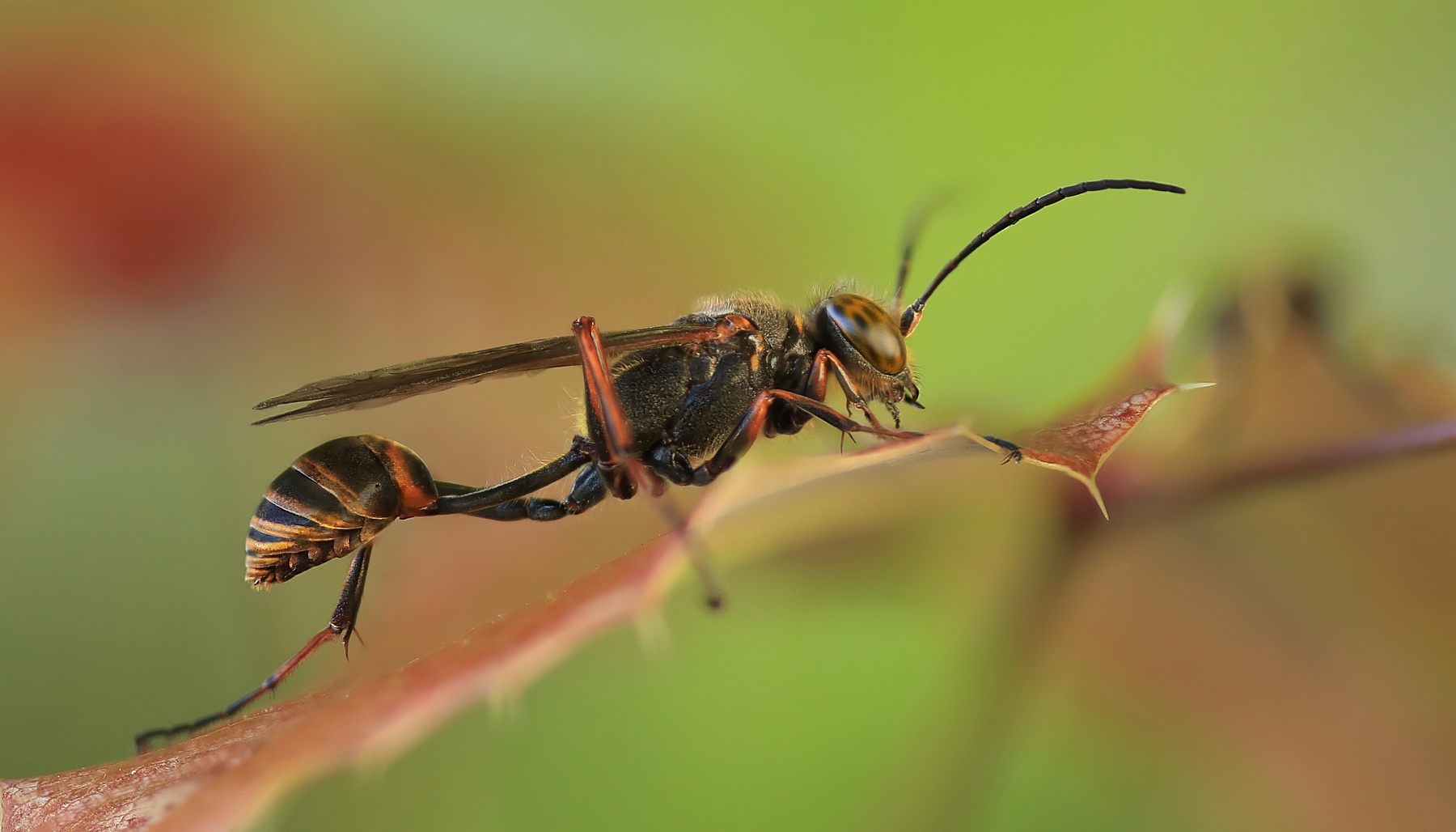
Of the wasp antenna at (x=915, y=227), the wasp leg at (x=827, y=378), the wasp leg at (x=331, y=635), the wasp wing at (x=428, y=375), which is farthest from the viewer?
A: the wasp antenna at (x=915, y=227)

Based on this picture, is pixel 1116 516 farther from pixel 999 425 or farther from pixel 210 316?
pixel 210 316

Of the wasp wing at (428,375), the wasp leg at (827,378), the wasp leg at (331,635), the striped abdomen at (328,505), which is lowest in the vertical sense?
the wasp leg at (331,635)

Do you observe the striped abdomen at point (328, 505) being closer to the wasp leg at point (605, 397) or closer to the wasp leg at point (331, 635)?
the wasp leg at point (331, 635)

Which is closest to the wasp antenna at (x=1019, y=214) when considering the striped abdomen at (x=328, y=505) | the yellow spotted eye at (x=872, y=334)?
the yellow spotted eye at (x=872, y=334)

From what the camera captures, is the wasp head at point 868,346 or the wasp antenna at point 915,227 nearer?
the wasp head at point 868,346

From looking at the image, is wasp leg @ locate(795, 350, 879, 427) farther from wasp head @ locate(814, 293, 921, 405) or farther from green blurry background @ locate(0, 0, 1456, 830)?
green blurry background @ locate(0, 0, 1456, 830)

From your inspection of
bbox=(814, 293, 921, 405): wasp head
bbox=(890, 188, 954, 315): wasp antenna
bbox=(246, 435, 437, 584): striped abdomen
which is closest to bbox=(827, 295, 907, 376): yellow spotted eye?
bbox=(814, 293, 921, 405): wasp head

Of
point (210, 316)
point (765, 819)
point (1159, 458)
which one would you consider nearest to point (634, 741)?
point (765, 819)
